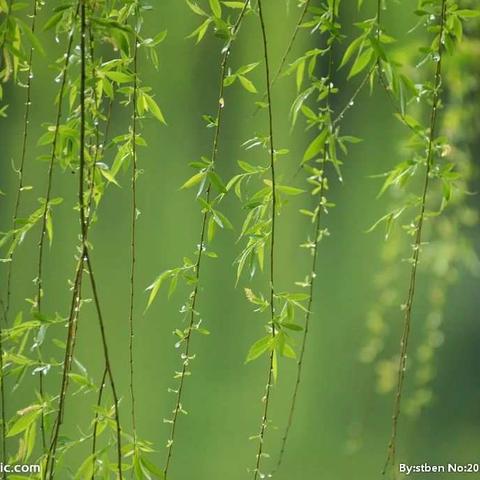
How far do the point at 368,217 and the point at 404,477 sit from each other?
637 millimetres

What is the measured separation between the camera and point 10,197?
1935 millimetres

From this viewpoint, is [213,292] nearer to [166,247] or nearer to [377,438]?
[166,247]

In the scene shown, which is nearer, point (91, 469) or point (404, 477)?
point (91, 469)

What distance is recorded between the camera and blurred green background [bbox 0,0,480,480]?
1849mm

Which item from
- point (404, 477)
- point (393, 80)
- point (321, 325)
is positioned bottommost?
point (404, 477)

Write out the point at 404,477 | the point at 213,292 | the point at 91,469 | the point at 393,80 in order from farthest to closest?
1. the point at 213,292
2. the point at 404,477
3. the point at 91,469
4. the point at 393,80

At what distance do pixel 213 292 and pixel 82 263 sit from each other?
1.14 m

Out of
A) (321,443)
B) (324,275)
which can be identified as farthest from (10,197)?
(321,443)

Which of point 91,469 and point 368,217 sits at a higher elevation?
point 368,217

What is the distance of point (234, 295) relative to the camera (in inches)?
77.4

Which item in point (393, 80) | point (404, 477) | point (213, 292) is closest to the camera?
point (393, 80)

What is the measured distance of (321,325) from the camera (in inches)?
76.2

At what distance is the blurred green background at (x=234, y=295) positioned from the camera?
1.85m

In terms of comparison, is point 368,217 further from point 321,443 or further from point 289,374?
point 321,443
